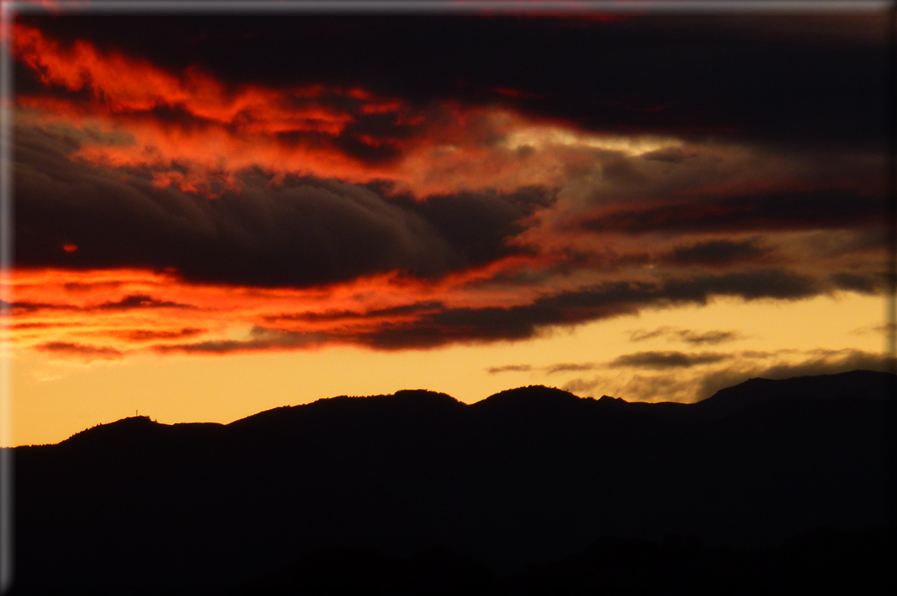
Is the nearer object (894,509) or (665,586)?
(665,586)

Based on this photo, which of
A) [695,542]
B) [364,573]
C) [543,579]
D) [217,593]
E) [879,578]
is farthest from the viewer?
[217,593]

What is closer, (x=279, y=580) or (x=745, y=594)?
(x=745, y=594)

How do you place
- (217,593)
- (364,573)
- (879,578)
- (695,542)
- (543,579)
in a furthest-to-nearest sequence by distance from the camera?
(217,593)
(695,542)
(543,579)
(364,573)
(879,578)

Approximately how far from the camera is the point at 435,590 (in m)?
146

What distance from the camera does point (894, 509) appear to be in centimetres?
19138

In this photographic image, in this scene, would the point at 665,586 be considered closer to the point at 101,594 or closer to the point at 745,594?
the point at 745,594

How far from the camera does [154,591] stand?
194m

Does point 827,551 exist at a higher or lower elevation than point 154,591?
higher

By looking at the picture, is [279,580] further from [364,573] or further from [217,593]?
[217,593]

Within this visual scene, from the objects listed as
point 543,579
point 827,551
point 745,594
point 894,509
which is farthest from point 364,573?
point 894,509

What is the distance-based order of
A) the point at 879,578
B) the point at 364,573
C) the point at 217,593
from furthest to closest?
the point at 217,593 < the point at 364,573 < the point at 879,578

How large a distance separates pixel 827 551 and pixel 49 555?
15630cm

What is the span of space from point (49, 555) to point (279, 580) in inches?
2960

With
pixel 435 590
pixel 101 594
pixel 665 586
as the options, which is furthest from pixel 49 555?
pixel 665 586
